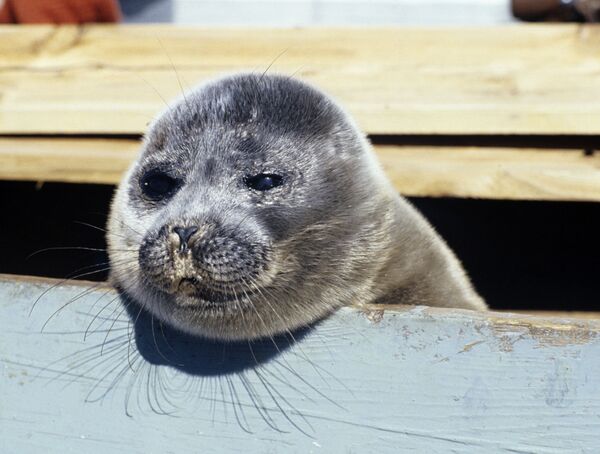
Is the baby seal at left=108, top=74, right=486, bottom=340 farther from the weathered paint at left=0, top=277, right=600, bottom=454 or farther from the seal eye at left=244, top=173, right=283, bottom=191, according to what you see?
the weathered paint at left=0, top=277, right=600, bottom=454

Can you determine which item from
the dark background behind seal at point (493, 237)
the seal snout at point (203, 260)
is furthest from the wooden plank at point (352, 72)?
the seal snout at point (203, 260)

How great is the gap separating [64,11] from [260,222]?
2.09 metres

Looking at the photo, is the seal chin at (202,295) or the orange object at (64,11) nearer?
the seal chin at (202,295)

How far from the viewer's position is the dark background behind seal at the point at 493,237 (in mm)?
3986

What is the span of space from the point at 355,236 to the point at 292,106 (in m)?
0.39

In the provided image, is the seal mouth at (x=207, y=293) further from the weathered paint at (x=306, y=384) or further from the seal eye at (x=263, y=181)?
the seal eye at (x=263, y=181)

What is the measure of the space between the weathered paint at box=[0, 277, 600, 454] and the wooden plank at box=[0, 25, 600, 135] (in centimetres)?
128

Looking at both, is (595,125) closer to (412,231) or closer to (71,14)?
(412,231)

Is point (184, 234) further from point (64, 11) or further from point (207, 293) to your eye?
point (64, 11)

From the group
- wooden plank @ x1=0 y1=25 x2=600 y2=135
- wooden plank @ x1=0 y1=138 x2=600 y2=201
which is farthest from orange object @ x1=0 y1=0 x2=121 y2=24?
wooden plank @ x1=0 y1=138 x2=600 y2=201

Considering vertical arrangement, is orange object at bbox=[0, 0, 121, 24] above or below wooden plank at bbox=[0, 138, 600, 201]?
above

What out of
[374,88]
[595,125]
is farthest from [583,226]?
[374,88]

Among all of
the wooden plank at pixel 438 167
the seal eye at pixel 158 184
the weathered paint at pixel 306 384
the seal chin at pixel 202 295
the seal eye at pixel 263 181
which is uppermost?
the seal eye at pixel 263 181

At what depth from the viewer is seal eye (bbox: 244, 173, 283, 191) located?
6.79 ft
